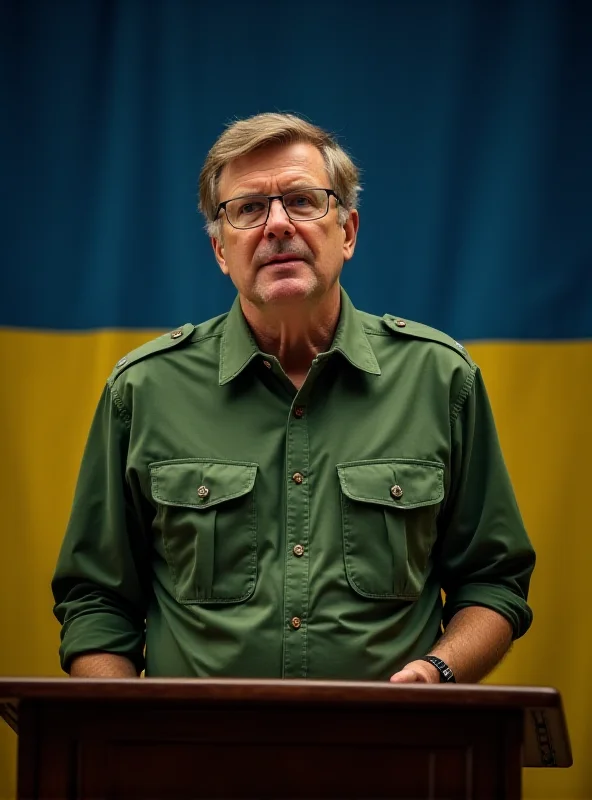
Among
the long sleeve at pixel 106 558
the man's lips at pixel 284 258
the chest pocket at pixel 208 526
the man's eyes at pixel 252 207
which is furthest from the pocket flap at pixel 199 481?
the man's eyes at pixel 252 207

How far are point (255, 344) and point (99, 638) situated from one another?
66cm

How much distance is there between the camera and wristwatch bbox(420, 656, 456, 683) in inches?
89.3

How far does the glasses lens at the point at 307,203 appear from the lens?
2555mm

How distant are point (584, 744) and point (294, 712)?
1678 millimetres

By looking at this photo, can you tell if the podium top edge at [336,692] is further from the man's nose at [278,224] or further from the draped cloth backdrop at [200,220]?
the draped cloth backdrop at [200,220]

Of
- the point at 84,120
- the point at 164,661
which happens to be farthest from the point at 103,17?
the point at 164,661

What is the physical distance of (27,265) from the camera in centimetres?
339

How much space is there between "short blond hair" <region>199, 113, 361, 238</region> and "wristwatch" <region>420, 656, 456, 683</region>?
93 centimetres

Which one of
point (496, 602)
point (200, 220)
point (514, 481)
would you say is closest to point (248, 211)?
point (200, 220)

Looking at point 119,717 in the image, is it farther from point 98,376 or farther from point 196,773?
point 98,376

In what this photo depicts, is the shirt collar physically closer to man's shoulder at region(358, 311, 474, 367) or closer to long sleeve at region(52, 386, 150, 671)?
man's shoulder at region(358, 311, 474, 367)

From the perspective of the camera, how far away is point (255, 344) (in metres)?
2.58

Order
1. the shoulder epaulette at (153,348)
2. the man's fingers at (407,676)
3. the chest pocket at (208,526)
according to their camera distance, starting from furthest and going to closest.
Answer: the shoulder epaulette at (153,348) → the chest pocket at (208,526) → the man's fingers at (407,676)

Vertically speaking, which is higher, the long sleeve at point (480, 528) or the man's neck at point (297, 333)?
the man's neck at point (297, 333)
